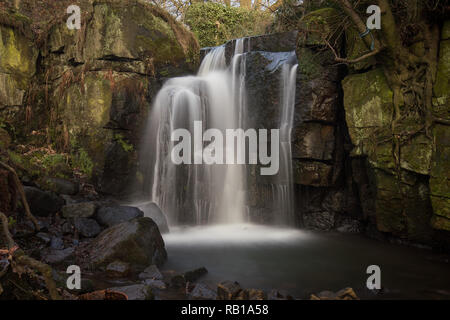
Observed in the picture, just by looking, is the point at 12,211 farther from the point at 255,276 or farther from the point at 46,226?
the point at 255,276

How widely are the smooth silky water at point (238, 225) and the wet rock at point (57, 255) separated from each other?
1.62 metres

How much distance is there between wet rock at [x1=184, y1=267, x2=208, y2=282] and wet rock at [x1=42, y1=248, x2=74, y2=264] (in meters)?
2.05

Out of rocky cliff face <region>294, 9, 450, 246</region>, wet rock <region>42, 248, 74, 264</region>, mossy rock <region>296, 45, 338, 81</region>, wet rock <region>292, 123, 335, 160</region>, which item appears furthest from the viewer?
wet rock <region>292, 123, 335, 160</region>

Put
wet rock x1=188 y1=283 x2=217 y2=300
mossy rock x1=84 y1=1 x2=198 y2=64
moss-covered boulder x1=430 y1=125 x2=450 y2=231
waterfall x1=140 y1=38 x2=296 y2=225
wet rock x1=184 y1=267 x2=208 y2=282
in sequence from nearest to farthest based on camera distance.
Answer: wet rock x1=188 y1=283 x2=217 y2=300
wet rock x1=184 y1=267 x2=208 y2=282
moss-covered boulder x1=430 y1=125 x2=450 y2=231
waterfall x1=140 y1=38 x2=296 y2=225
mossy rock x1=84 y1=1 x2=198 y2=64

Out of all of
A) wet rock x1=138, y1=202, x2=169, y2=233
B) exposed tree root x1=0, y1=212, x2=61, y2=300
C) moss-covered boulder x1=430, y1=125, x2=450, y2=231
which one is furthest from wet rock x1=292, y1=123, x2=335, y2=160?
exposed tree root x1=0, y1=212, x2=61, y2=300

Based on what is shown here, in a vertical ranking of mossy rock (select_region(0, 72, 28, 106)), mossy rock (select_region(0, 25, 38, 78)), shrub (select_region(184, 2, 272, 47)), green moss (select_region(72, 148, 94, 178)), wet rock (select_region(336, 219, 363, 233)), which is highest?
shrub (select_region(184, 2, 272, 47))

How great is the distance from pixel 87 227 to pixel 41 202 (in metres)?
1.13

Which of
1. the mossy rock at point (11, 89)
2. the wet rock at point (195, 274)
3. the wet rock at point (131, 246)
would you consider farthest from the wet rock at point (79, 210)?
the mossy rock at point (11, 89)

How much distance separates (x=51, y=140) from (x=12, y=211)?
3.86m

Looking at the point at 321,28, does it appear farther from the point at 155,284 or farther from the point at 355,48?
the point at 155,284

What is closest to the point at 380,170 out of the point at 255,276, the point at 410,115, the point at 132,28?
the point at 410,115

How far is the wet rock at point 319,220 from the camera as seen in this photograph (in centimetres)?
843

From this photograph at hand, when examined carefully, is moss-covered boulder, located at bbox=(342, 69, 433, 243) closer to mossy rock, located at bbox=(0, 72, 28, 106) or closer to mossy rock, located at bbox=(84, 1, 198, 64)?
Answer: mossy rock, located at bbox=(84, 1, 198, 64)

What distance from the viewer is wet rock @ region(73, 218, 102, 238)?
614cm
